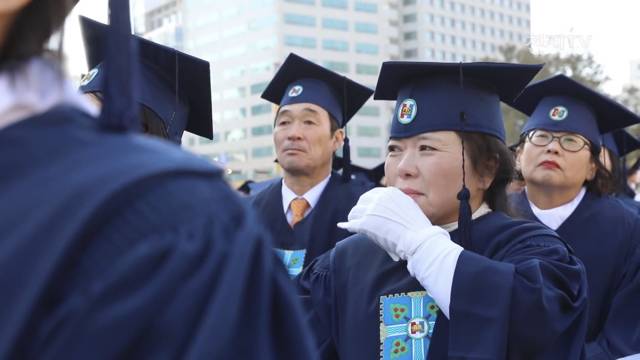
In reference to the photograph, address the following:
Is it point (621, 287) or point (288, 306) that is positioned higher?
point (288, 306)

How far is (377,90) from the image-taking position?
3.22 metres

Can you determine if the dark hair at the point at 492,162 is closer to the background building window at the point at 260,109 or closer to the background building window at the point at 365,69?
the background building window at the point at 260,109

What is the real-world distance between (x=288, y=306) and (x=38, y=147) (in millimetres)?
326

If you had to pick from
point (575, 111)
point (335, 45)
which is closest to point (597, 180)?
point (575, 111)

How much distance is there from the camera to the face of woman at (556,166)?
4289 millimetres

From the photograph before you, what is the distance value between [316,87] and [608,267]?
2088mm

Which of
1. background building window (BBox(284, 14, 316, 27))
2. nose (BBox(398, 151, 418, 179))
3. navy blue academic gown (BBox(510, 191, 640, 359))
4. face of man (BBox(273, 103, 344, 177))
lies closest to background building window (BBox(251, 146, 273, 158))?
background building window (BBox(284, 14, 316, 27))

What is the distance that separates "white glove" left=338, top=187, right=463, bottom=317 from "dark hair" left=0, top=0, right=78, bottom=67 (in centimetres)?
179

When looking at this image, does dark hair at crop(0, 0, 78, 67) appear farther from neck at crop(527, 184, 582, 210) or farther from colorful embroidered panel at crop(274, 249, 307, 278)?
neck at crop(527, 184, 582, 210)

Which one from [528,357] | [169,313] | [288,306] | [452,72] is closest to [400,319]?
[528,357]

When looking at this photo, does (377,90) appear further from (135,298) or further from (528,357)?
(135,298)

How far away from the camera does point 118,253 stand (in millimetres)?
735

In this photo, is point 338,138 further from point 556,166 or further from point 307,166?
point 556,166

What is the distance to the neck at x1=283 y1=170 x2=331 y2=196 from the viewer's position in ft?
15.3
